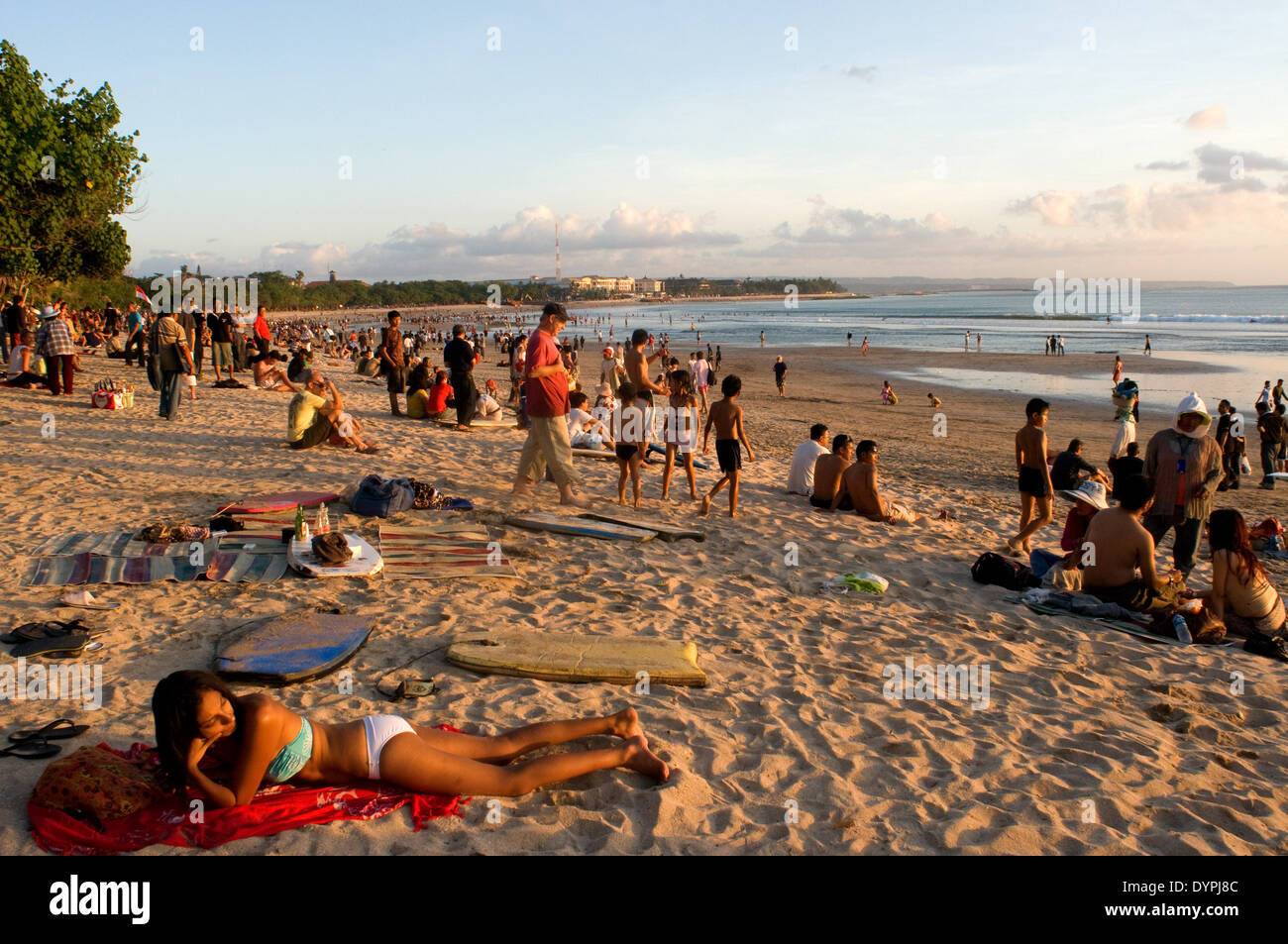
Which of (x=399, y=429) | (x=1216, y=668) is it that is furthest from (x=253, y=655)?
(x=399, y=429)

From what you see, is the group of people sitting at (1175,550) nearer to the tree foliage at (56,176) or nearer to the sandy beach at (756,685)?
the sandy beach at (756,685)

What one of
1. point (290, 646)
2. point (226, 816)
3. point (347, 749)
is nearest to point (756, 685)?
point (347, 749)

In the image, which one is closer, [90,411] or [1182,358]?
[90,411]

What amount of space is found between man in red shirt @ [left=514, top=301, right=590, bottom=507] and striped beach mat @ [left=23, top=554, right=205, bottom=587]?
11.5 feet

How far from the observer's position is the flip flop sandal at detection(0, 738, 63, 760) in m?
3.63

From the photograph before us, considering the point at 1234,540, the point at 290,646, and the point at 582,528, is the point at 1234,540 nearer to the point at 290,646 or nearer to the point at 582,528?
the point at 582,528

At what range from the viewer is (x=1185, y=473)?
725 cm

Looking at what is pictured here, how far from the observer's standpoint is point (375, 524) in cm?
771

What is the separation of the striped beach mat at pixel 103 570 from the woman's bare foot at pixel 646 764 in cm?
394

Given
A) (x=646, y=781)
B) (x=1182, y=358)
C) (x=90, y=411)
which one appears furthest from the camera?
(x=1182, y=358)

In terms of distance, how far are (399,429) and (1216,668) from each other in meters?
11.3

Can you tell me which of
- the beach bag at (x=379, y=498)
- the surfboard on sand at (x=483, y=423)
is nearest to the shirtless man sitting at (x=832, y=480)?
the beach bag at (x=379, y=498)

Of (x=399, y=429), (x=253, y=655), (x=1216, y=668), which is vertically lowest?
(x=1216, y=668)
